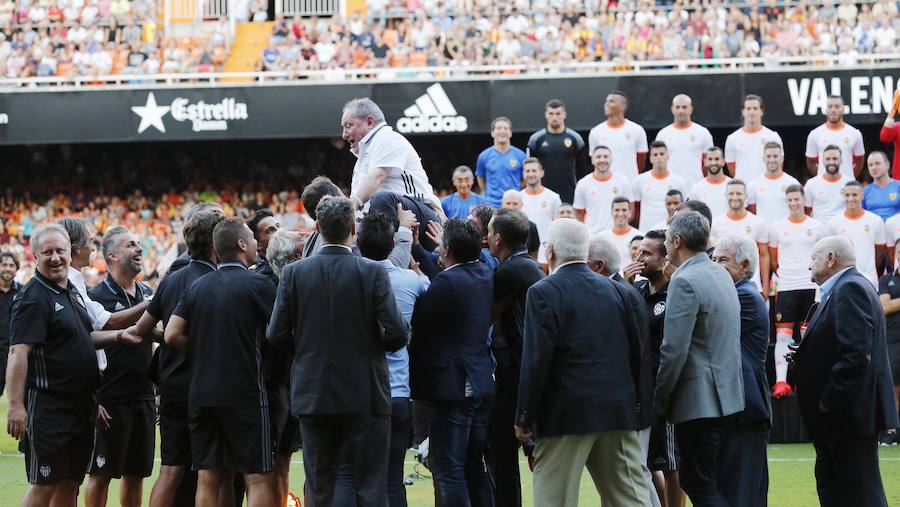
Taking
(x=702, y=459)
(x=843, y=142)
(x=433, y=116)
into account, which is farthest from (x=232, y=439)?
(x=433, y=116)

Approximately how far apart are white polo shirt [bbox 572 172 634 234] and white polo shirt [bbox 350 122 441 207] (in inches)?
259

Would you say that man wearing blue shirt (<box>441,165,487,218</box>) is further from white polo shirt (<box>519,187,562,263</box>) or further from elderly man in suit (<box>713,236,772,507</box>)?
elderly man in suit (<box>713,236,772,507</box>)

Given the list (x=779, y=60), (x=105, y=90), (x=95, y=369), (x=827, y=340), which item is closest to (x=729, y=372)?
(x=827, y=340)

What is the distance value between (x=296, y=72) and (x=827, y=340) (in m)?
16.6

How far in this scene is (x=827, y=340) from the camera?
24.1ft

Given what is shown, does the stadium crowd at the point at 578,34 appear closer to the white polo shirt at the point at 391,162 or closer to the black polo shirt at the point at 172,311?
the white polo shirt at the point at 391,162

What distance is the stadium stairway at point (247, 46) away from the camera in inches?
1025

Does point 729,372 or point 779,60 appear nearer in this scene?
point 729,372

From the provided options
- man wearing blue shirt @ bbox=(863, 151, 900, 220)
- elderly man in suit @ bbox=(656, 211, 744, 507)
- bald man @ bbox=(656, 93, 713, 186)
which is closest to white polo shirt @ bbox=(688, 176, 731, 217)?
bald man @ bbox=(656, 93, 713, 186)

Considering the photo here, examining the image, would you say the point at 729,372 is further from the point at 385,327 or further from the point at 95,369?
the point at 95,369

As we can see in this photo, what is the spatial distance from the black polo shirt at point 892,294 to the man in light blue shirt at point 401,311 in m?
7.15

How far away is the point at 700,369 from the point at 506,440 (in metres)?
1.34

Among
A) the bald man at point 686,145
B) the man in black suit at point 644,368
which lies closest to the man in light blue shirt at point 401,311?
the man in black suit at point 644,368

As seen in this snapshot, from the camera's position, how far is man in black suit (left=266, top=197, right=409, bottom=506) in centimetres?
630
